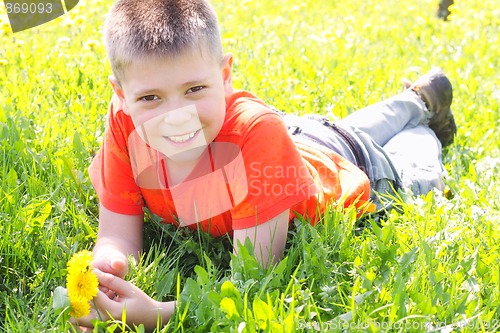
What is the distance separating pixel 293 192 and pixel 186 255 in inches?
16.9

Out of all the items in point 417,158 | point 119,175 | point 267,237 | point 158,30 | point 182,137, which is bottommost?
point 417,158

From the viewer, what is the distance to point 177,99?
2.01m

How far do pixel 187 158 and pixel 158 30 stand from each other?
0.41 metres

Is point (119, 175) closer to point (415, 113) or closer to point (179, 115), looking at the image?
point (179, 115)

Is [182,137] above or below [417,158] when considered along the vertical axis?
above

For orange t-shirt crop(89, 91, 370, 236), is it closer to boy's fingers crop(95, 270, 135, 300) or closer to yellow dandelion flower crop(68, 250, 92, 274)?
boy's fingers crop(95, 270, 135, 300)

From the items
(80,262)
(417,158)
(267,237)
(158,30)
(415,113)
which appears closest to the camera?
(80,262)

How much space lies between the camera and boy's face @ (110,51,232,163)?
2.00 metres

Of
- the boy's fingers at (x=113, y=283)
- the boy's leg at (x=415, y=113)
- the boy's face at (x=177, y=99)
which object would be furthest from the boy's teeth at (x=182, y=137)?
the boy's leg at (x=415, y=113)

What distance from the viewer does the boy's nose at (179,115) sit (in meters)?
2.02

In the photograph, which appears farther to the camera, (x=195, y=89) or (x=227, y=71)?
(x=227, y=71)

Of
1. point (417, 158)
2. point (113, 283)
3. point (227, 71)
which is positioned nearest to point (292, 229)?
point (227, 71)

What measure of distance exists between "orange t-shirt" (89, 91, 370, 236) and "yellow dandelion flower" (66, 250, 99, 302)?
0.54 m

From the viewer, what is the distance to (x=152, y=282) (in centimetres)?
208
